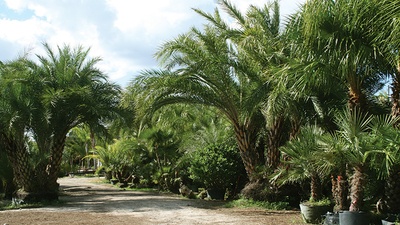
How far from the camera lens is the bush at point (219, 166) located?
52.3 feet

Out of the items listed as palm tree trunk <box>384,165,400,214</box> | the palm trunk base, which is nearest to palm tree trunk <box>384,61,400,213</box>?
palm tree trunk <box>384,165,400,214</box>

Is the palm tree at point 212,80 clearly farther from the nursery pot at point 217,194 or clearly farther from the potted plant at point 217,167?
the nursery pot at point 217,194

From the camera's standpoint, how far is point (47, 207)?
1416 cm

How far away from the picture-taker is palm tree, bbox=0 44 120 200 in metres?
15.1

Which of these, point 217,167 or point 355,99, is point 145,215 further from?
point 355,99

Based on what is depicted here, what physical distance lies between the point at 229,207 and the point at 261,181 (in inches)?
55.2

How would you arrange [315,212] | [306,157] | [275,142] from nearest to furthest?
[306,157], [315,212], [275,142]

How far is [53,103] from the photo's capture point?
15055 mm

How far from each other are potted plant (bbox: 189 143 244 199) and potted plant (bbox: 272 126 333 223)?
4.42 meters

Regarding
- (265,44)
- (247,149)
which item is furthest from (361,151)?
(247,149)

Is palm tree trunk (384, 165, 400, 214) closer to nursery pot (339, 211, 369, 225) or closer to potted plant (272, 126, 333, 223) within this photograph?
nursery pot (339, 211, 369, 225)

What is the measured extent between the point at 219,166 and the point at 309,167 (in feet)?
20.3

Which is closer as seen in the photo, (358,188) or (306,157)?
(358,188)

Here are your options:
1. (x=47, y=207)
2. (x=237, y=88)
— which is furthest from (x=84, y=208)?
(x=237, y=88)
